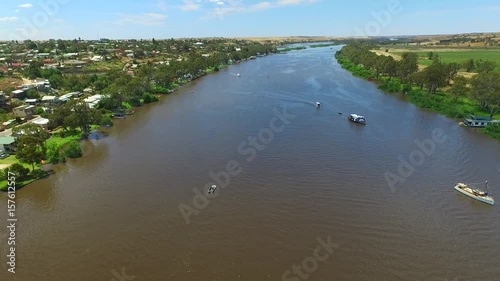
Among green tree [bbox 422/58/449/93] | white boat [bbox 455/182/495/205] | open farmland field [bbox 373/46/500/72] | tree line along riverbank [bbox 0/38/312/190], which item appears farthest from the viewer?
open farmland field [bbox 373/46/500/72]

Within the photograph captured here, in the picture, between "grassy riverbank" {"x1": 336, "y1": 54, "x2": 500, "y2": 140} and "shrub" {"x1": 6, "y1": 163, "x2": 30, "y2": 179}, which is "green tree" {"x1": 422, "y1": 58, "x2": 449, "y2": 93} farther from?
"shrub" {"x1": 6, "y1": 163, "x2": 30, "y2": 179}

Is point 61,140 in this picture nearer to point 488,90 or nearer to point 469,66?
point 488,90

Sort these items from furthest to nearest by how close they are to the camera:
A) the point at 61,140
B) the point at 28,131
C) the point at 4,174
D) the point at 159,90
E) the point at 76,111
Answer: the point at 159,90 → the point at 76,111 → the point at 61,140 → the point at 28,131 → the point at 4,174

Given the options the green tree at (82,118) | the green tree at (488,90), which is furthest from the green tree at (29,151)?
the green tree at (488,90)

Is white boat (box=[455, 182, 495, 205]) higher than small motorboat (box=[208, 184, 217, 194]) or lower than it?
higher

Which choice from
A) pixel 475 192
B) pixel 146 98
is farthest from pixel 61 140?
pixel 475 192

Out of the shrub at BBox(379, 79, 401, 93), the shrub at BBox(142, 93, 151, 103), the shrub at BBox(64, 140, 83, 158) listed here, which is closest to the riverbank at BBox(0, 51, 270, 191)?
the shrub at BBox(64, 140, 83, 158)
